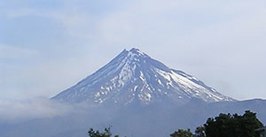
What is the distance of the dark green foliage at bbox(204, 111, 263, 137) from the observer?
61844 mm

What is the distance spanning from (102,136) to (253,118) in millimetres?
11140

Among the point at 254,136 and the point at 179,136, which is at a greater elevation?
the point at 179,136

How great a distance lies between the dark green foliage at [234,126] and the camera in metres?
61.8

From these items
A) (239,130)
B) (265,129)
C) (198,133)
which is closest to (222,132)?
(239,130)

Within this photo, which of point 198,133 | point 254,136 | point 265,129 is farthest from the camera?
point 198,133

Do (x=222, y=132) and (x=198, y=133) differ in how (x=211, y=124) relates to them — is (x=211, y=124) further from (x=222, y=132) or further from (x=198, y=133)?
(x=198, y=133)

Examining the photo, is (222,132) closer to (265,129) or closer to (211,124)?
(211,124)

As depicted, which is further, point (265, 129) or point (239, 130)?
point (265, 129)

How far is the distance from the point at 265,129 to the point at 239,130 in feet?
25.5

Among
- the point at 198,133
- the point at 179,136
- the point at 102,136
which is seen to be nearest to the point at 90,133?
the point at 102,136

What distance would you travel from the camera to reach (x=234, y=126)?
6219 cm

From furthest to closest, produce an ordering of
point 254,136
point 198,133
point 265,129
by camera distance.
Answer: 1. point 198,133
2. point 265,129
3. point 254,136

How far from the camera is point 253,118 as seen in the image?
62656mm

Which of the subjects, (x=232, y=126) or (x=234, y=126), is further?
(x=232, y=126)
